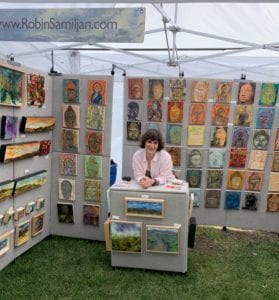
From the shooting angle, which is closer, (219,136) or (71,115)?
(71,115)

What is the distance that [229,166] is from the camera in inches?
163

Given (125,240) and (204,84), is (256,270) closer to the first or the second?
(125,240)

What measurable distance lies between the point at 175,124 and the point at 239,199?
1135 mm

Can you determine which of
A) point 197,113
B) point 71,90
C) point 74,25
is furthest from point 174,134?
point 74,25

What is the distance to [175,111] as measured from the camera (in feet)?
13.2

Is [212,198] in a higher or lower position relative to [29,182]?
lower

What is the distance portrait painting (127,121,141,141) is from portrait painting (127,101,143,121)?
0.06 metres

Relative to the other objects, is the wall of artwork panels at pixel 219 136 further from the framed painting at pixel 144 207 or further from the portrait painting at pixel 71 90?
the framed painting at pixel 144 207

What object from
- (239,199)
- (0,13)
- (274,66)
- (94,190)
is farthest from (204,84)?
(274,66)

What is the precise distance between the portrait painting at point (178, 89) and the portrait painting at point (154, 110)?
6.2 inches

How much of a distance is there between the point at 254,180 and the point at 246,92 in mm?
984

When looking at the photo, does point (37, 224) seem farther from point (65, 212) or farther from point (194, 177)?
point (194, 177)

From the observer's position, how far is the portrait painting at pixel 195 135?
405 cm

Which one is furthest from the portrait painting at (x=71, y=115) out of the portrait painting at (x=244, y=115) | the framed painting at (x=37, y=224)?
the portrait painting at (x=244, y=115)
